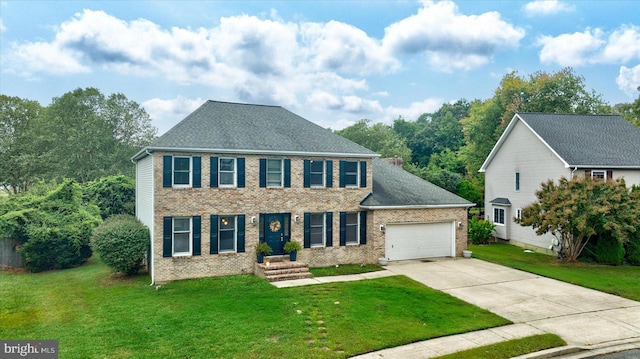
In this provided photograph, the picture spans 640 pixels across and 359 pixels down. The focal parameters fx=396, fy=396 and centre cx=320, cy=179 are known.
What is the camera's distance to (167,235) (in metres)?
15.6

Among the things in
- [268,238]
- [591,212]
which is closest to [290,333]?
[268,238]

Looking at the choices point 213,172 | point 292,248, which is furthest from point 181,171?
point 292,248

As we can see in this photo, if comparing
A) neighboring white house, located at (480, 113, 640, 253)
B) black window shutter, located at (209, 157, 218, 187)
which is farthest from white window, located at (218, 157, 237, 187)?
neighboring white house, located at (480, 113, 640, 253)

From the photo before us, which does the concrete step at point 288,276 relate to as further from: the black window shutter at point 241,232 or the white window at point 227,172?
the white window at point 227,172

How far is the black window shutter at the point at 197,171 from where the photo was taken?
52.5ft

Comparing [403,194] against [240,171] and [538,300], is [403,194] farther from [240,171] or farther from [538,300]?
[240,171]

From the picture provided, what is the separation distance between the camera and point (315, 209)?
18203 mm

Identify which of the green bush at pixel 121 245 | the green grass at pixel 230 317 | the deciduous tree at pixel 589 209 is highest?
the deciduous tree at pixel 589 209

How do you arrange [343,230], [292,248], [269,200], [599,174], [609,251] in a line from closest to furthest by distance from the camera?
[292,248], [269,200], [343,230], [609,251], [599,174]

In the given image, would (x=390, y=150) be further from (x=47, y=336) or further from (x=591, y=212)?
(x=47, y=336)

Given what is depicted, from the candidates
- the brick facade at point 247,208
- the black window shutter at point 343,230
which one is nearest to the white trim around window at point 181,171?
the brick facade at point 247,208

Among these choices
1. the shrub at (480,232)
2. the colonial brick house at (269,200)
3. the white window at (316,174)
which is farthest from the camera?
the shrub at (480,232)

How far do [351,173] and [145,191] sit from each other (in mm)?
9522

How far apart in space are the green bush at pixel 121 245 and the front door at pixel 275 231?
494 centimetres
